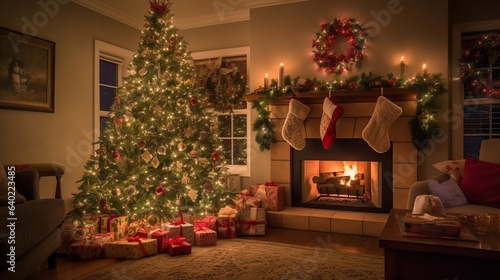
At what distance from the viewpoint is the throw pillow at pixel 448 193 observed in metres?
2.71

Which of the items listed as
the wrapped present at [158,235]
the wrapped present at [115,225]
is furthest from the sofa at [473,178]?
the wrapped present at [115,225]

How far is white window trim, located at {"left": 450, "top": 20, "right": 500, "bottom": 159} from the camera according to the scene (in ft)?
12.4

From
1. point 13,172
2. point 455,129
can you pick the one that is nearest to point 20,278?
point 13,172

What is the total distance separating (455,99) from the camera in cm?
381

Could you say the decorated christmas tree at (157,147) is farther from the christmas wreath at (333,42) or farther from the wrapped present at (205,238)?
the christmas wreath at (333,42)

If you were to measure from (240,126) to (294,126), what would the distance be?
119cm

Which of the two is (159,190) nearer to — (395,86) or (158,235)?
(158,235)

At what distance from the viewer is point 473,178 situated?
9.23ft

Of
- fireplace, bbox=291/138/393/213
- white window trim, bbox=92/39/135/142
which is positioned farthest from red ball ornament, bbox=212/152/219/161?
A: white window trim, bbox=92/39/135/142

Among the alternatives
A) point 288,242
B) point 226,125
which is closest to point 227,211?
point 288,242

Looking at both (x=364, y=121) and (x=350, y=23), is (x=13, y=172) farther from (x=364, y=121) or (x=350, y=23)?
(x=350, y=23)

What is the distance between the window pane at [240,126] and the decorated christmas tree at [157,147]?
4.09 ft

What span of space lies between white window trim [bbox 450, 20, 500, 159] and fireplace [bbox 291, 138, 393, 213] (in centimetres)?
71

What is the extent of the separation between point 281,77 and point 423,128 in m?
1.51
